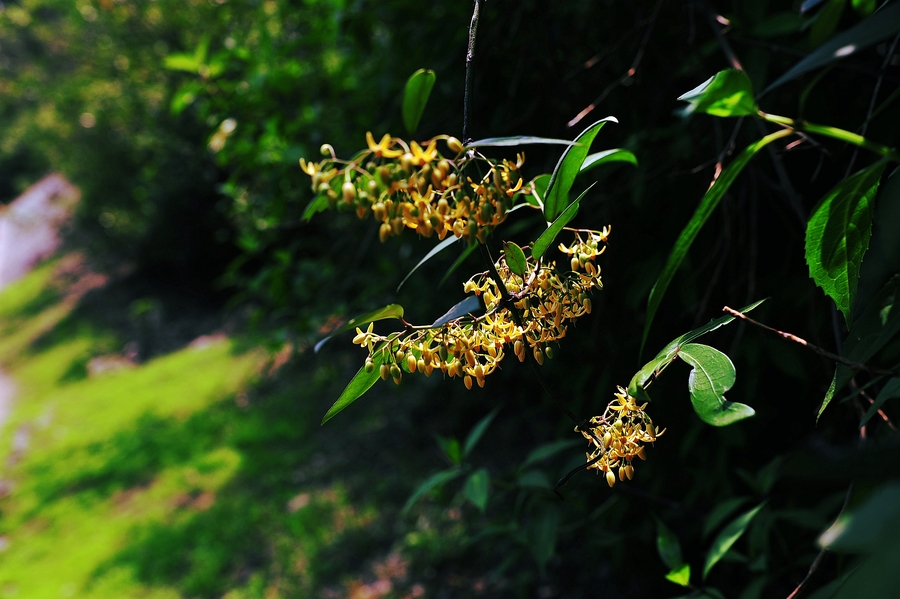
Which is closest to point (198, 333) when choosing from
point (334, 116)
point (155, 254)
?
point (155, 254)

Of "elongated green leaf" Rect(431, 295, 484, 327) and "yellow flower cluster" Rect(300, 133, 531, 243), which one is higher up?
→ "yellow flower cluster" Rect(300, 133, 531, 243)

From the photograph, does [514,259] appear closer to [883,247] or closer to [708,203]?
[708,203]

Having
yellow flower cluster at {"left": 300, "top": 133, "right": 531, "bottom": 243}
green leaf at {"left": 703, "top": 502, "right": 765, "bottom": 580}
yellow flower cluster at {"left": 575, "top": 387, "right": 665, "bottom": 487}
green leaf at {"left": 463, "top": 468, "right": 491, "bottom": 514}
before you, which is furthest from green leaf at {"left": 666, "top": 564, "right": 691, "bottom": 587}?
yellow flower cluster at {"left": 300, "top": 133, "right": 531, "bottom": 243}

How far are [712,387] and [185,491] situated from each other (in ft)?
14.6

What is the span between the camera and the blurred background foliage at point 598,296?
1.21 metres

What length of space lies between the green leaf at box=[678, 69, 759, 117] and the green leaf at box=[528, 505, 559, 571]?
0.96 m

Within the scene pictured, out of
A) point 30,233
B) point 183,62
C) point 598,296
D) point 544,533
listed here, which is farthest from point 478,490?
point 30,233

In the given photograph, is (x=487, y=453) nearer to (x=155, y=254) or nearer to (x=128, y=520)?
(x=128, y=520)

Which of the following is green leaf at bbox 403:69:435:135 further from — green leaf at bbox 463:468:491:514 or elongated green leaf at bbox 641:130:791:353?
green leaf at bbox 463:468:491:514

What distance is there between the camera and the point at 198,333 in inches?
313

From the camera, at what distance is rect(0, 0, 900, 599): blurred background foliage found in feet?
3.97

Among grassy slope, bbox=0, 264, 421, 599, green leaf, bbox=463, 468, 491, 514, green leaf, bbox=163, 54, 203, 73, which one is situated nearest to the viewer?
green leaf, bbox=463, 468, 491, 514

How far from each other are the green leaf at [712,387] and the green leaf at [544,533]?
85 cm

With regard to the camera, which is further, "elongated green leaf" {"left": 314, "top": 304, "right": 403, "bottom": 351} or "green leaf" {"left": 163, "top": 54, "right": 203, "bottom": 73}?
"green leaf" {"left": 163, "top": 54, "right": 203, "bottom": 73}
